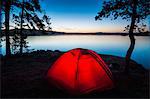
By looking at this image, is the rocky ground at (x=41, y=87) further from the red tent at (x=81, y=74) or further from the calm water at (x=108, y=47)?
the calm water at (x=108, y=47)

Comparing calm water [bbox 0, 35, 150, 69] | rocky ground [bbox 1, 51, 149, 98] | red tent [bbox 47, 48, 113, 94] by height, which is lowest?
calm water [bbox 0, 35, 150, 69]

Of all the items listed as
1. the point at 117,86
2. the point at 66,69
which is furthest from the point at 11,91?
the point at 117,86

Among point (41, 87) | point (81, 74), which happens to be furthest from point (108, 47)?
point (81, 74)

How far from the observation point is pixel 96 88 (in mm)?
10102

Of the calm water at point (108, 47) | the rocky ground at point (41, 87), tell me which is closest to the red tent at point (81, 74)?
the rocky ground at point (41, 87)

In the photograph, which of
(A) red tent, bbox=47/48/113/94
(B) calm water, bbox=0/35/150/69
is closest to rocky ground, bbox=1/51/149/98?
(A) red tent, bbox=47/48/113/94

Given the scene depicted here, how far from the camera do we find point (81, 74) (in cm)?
1023

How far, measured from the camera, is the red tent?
33.1 ft

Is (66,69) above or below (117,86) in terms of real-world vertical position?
above

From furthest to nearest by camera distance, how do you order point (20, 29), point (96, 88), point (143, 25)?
point (20, 29)
point (143, 25)
point (96, 88)

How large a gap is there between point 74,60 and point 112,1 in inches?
205

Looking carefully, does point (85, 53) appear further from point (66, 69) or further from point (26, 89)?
point (26, 89)

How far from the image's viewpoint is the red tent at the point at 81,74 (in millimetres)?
10078

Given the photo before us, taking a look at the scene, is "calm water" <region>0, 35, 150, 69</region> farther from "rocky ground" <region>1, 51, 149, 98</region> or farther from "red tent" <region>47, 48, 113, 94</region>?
"red tent" <region>47, 48, 113, 94</region>
